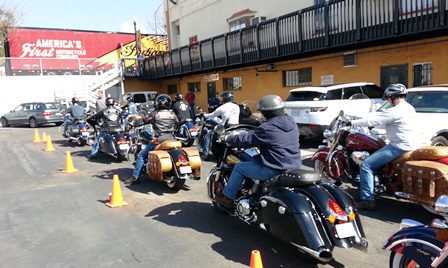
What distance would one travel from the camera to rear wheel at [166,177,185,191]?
6980mm

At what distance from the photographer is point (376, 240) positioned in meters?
4.70

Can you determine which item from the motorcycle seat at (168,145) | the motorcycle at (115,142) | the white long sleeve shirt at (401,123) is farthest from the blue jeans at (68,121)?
the white long sleeve shirt at (401,123)

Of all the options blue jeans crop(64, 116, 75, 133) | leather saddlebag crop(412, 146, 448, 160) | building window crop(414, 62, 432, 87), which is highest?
building window crop(414, 62, 432, 87)

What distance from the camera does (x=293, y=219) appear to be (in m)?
3.75

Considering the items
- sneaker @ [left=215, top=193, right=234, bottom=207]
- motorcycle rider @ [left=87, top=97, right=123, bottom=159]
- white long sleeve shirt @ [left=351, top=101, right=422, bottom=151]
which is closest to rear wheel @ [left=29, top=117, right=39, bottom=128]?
motorcycle rider @ [left=87, top=97, right=123, bottom=159]

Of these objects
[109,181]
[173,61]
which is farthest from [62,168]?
[173,61]

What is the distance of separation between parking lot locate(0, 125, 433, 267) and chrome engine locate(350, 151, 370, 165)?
2.61 ft

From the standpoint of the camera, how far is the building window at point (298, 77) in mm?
17234

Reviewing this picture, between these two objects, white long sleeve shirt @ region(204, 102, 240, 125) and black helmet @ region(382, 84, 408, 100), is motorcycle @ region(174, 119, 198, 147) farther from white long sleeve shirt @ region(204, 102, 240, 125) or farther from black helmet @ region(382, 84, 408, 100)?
black helmet @ region(382, 84, 408, 100)

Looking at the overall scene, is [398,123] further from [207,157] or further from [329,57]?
[329,57]

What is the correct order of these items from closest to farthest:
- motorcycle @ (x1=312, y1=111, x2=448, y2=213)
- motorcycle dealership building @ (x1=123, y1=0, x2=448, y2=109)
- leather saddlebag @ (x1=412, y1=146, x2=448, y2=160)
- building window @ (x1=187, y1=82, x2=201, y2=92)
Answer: motorcycle @ (x1=312, y1=111, x2=448, y2=213) → leather saddlebag @ (x1=412, y1=146, x2=448, y2=160) → motorcycle dealership building @ (x1=123, y1=0, x2=448, y2=109) → building window @ (x1=187, y1=82, x2=201, y2=92)

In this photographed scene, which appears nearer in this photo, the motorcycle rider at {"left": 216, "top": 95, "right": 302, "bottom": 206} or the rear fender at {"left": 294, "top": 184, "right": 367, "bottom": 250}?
the rear fender at {"left": 294, "top": 184, "right": 367, "bottom": 250}

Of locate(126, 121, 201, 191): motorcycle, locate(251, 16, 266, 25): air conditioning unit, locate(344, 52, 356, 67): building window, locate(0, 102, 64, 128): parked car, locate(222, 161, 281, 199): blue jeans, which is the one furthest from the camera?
locate(0, 102, 64, 128): parked car

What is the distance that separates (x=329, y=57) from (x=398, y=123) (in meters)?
11.0
